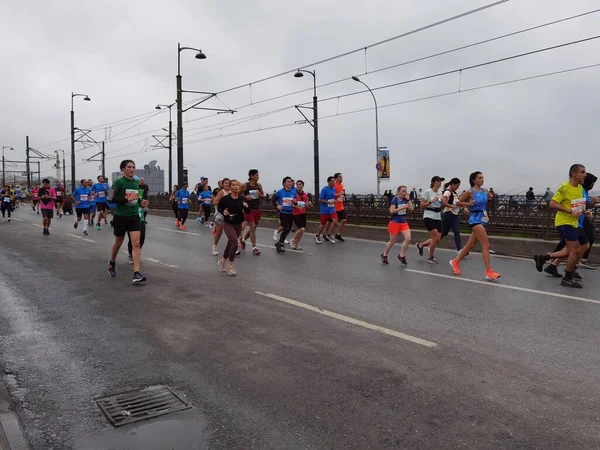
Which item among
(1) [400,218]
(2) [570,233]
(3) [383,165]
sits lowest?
(2) [570,233]

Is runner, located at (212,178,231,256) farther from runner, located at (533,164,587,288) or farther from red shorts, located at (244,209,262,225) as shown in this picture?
runner, located at (533,164,587,288)

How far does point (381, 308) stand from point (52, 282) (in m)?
5.05

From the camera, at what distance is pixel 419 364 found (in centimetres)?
433

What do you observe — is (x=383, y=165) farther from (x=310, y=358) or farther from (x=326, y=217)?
(x=310, y=358)

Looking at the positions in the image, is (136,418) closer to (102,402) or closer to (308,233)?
(102,402)

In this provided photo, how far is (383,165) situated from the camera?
3194cm

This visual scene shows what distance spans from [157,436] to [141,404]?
487mm

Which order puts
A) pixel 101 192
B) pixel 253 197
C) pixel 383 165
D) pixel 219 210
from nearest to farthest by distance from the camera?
pixel 219 210 → pixel 253 197 → pixel 101 192 → pixel 383 165

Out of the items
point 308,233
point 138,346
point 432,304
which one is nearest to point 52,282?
point 138,346

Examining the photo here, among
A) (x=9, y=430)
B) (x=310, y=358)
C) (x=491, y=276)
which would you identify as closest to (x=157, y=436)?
(x=9, y=430)

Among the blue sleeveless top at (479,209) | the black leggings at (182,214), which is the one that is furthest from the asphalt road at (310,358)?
the black leggings at (182,214)

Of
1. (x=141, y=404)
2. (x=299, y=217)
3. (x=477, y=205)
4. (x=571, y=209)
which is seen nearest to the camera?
(x=141, y=404)

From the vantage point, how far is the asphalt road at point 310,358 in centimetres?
324

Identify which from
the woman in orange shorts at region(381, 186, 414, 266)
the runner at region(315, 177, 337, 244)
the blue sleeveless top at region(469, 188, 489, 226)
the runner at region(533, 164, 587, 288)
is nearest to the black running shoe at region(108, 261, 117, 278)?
the woman in orange shorts at region(381, 186, 414, 266)
